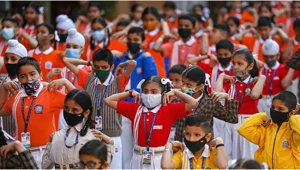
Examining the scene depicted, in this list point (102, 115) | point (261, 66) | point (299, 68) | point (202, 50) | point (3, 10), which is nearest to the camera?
point (102, 115)

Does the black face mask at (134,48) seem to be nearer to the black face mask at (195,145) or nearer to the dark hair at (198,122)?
the dark hair at (198,122)

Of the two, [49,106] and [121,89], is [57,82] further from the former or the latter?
[121,89]

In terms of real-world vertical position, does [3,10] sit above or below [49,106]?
above

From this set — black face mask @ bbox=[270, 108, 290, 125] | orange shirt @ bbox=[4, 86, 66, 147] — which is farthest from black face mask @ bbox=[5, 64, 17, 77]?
black face mask @ bbox=[270, 108, 290, 125]

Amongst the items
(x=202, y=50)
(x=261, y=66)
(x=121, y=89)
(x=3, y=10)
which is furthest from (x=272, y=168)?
(x=3, y=10)

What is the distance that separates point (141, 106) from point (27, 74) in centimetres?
132

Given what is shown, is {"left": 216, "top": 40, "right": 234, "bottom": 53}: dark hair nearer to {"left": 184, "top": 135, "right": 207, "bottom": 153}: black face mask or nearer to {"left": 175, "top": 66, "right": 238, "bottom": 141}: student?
{"left": 175, "top": 66, "right": 238, "bottom": 141}: student

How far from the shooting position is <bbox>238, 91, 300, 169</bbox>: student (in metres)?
8.46

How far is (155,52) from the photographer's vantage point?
1367 centimetres

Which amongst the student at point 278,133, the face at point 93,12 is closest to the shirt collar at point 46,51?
the student at point 278,133

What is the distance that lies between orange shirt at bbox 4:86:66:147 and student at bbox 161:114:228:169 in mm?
1750

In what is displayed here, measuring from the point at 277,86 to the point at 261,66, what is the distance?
2.56 ft

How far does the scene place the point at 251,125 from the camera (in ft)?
28.2

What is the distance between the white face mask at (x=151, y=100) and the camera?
8875 millimetres
